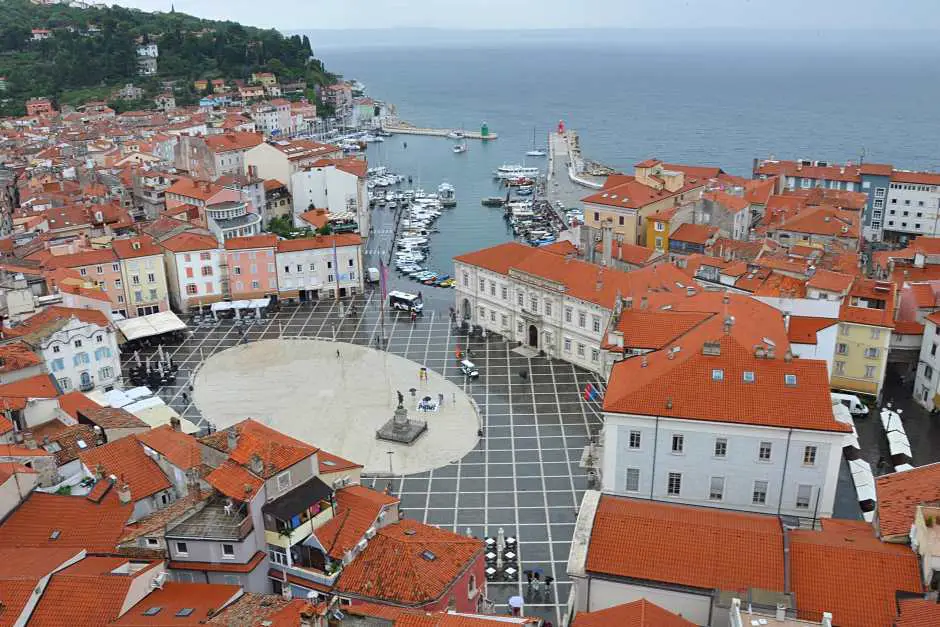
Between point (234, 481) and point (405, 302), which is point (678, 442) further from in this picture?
point (405, 302)

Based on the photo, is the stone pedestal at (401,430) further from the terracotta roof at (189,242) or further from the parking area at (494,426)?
the terracotta roof at (189,242)

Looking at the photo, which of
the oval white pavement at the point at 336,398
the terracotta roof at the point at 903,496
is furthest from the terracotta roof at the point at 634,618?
the oval white pavement at the point at 336,398

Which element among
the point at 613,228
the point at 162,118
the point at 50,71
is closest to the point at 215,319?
the point at 613,228

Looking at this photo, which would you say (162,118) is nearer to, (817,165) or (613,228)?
(613,228)

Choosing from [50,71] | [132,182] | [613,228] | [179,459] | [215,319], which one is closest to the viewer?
[179,459]

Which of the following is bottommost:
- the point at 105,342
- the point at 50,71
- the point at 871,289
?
the point at 105,342

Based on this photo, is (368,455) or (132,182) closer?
(368,455)

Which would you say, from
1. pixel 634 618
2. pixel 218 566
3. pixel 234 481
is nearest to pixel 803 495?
pixel 634 618
